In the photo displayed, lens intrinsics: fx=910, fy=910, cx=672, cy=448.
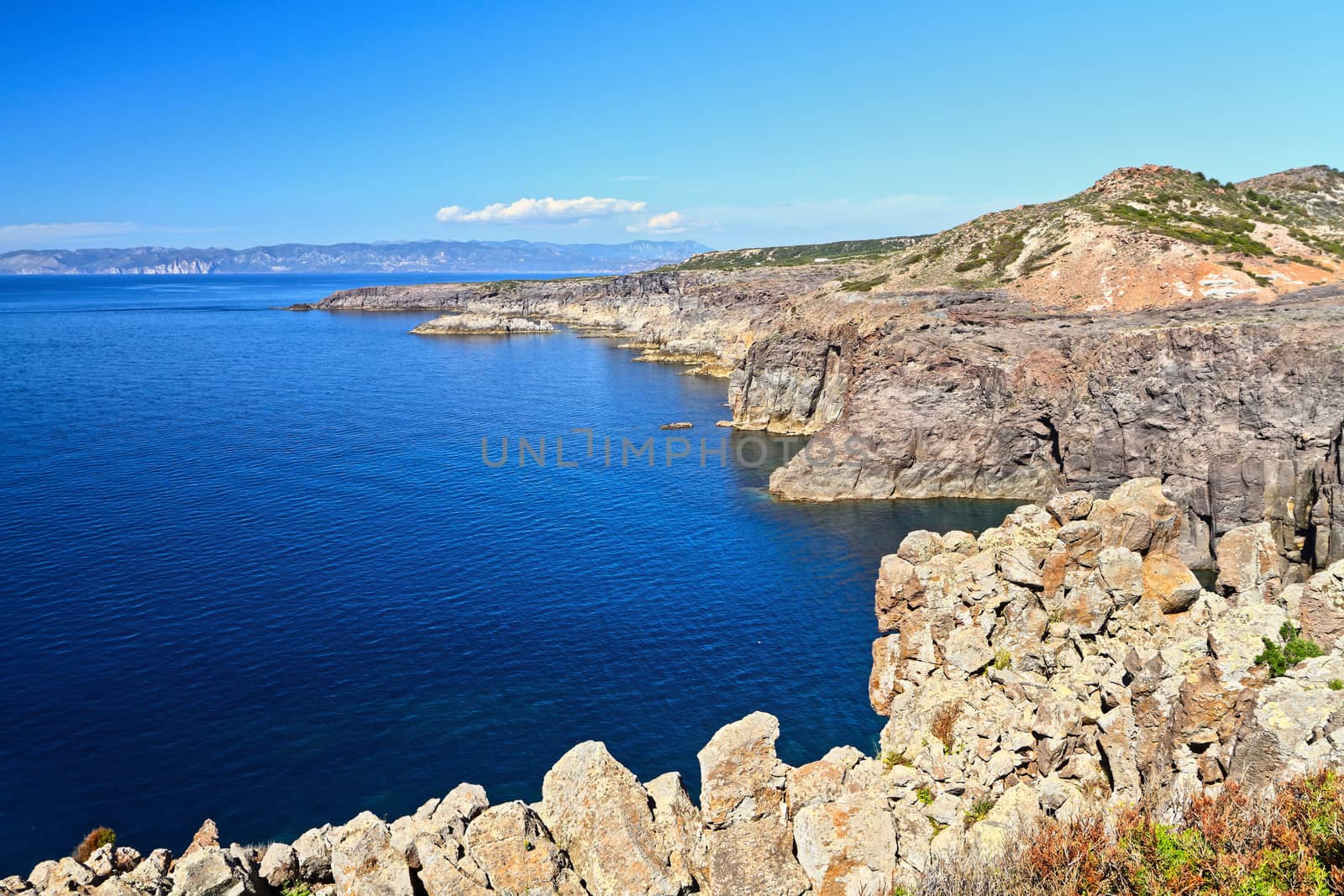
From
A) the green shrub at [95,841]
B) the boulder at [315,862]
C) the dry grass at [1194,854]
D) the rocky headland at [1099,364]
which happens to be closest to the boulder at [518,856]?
the boulder at [315,862]

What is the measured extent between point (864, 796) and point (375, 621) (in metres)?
45.1

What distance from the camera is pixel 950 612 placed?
43000mm

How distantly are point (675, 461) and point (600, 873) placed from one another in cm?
8696

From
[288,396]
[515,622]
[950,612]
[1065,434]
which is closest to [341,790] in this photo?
[515,622]

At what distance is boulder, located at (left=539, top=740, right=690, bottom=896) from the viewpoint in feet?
85.8

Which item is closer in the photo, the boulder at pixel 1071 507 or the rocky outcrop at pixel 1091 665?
the rocky outcrop at pixel 1091 665

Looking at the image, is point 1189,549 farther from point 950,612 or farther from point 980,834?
point 980,834

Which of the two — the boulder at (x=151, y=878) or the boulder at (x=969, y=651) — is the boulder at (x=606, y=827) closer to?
the boulder at (x=151, y=878)

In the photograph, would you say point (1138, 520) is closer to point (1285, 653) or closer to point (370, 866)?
point (1285, 653)

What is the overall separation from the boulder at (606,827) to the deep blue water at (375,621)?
60.1 ft

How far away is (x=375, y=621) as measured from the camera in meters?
63.7

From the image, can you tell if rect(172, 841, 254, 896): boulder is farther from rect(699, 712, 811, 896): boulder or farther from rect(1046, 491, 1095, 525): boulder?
rect(1046, 491, 1095, 525): boulder

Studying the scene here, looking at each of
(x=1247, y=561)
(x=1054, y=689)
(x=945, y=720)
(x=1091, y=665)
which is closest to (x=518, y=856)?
(x=945, y=720)

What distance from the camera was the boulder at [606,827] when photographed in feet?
85.8
